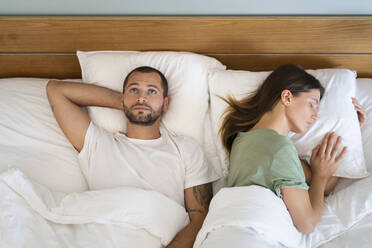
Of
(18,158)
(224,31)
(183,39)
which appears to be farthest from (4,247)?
(224,31)

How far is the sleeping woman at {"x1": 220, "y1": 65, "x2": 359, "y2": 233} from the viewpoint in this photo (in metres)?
1.17

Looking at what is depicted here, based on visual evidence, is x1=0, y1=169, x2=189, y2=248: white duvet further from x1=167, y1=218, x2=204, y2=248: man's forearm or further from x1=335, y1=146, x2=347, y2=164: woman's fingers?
x1=335, y1=146, x2=347, y2=164: woman's fingers

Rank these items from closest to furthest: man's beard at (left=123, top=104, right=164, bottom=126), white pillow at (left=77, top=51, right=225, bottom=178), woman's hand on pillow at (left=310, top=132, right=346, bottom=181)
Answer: woman's hand on pillow at (left=310, top=132, right=346, bottom=181)
man's beard at (left=123, top=104, right=164, bottom=126)
white pillow at (left=77, top=51, right=225, bottom=178)

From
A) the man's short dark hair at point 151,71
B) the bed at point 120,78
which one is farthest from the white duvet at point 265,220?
the man's short dark hair at point 151,71


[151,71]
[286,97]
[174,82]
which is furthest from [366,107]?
[151,71]

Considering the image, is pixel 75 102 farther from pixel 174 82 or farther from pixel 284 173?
pixel 284 173

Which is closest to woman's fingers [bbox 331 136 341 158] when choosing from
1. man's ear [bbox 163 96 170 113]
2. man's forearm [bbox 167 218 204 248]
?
man's forearm [bbox 167 218 204 248]

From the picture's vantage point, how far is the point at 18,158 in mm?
1379

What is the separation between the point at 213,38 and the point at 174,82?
312 millimetres

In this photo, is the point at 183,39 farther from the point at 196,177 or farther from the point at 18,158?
the point at 18,158

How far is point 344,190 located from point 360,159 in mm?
163

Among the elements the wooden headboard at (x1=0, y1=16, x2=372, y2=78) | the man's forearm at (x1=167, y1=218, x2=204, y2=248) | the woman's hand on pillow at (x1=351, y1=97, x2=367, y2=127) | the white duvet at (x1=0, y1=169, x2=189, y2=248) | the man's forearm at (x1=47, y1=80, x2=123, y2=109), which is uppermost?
the wooden headboard at (x1=0, y1=16, x2=372, y2=78)

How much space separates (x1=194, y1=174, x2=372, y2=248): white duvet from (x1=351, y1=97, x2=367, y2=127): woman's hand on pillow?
352 millimetres

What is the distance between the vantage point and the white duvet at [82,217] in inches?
43.2
